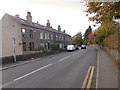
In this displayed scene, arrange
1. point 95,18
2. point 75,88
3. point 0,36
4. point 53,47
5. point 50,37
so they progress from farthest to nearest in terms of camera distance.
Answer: point 50,37
point 53,47
point 0,36
point 95,18
point 75,88

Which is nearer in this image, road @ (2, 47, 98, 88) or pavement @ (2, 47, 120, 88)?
pavement @ (2, 47, 120, 88)

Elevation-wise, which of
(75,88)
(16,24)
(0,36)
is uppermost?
(16,24)

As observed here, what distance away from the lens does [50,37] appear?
5381 cm

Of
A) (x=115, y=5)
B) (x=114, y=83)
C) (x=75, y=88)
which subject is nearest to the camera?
(x=75, y=88)

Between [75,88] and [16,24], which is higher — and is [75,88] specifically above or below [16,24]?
below

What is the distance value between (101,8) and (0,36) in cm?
2987

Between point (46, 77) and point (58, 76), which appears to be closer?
point (46, 77)

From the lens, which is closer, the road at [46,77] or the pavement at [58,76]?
the pavement at [58,76]

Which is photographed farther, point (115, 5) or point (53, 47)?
point (53, 47)

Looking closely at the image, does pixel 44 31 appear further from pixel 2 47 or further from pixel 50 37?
pixel 2 47

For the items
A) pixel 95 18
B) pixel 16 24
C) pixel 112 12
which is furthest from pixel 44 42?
pixel 112 12

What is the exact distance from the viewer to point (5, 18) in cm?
3859

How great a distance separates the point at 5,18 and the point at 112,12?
31.1 m

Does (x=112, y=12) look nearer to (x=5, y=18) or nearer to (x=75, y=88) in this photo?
(x=75, y=88)
